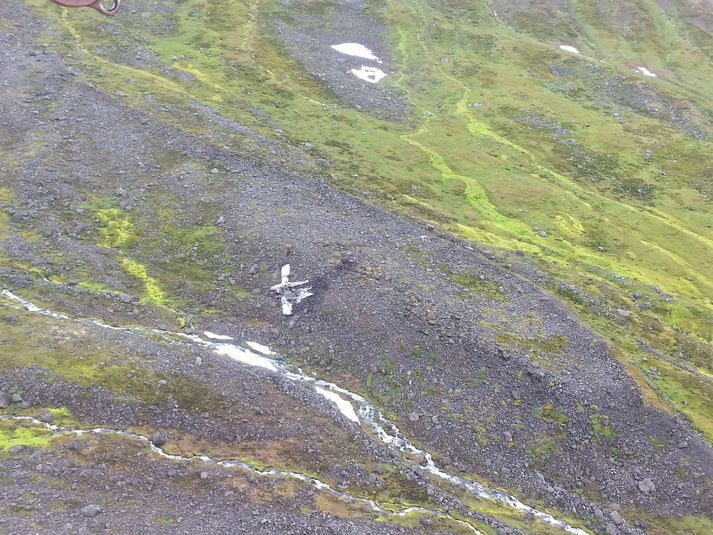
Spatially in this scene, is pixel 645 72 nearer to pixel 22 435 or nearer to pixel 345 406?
pixel 345 406

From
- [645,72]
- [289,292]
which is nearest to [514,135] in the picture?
[645,72]

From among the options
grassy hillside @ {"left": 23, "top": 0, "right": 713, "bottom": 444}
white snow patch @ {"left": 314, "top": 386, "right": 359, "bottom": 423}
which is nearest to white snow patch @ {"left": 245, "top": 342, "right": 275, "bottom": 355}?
white snow patch @ {"left": 314, "top": 386, "right": 359, "bottom": 423}

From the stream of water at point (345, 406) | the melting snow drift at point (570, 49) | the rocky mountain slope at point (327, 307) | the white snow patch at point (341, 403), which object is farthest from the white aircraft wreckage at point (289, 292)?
the melting snow drift at point (570, 49)

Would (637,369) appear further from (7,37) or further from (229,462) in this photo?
(7,37)

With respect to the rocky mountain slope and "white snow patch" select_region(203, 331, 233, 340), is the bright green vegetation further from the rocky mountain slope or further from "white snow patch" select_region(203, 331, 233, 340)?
"white snow patch" select_region(203, 331, 233, 340)

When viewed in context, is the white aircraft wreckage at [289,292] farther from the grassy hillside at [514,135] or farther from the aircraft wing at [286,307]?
the grassy hillside at [514,135]

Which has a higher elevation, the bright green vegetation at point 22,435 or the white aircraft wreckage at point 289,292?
the white aircraft wreckage at point 289,292
